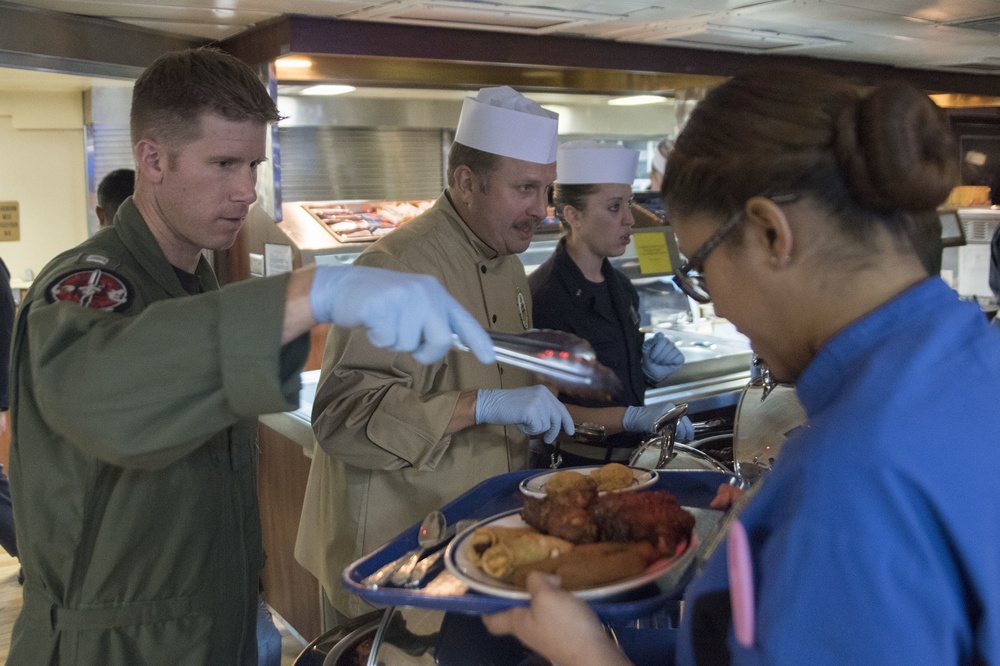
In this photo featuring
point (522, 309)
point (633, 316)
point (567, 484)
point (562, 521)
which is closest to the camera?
point (562, 521)

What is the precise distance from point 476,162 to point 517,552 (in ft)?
4.33

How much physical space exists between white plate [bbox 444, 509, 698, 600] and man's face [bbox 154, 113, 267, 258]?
712 mm

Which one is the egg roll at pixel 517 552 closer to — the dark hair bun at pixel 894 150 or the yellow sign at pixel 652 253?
the dark hair bun at pixel 894 150

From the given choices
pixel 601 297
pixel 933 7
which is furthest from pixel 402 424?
pixel 933 7

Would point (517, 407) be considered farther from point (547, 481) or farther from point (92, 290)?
point (92, 290)

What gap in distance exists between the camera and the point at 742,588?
0.80m

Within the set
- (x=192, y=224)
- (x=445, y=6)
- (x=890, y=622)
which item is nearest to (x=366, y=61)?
(x=445, y=6)

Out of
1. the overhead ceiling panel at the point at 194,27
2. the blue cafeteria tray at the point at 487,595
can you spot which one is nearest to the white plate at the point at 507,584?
the blue cafeteria tray at the point at 487,595

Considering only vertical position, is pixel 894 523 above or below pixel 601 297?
above

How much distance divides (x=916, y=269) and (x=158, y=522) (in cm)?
117

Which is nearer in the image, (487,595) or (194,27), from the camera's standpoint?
(487,595)

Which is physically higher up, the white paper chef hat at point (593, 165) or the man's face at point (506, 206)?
the white paper chef hat at point (593, 165)

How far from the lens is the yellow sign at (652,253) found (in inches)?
156

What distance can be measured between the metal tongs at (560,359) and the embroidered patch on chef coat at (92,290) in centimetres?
50
